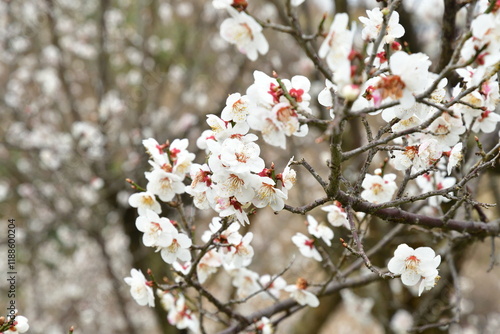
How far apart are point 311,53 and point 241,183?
0.35 metres

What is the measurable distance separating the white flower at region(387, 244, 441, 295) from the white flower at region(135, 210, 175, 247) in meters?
0.61

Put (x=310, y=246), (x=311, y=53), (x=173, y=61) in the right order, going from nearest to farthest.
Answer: (x=311, y=53), (x=310, y=246), (x=173, y=61)

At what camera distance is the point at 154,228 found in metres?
1.31

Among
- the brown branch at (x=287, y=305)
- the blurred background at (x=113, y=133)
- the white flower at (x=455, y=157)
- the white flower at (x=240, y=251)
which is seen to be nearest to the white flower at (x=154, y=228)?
the white flower at (x=240, y=251)

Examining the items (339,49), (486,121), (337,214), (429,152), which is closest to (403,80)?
(339,49)

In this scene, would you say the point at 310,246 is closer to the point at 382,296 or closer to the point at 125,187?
the point at 382,296

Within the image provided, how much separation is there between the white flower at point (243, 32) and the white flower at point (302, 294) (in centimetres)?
93

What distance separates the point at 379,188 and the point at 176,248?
699 mm

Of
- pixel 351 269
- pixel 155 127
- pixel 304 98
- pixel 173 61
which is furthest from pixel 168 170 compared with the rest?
pixel 173 61

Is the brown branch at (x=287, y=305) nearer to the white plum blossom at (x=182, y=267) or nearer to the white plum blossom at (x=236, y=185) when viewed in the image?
the white plum blossom at (x=182, y=267)

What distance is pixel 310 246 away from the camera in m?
1.71

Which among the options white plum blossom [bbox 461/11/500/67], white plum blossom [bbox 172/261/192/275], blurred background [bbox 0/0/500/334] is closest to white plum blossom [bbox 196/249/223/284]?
white plum blossom [bbox 172/261/192/275]

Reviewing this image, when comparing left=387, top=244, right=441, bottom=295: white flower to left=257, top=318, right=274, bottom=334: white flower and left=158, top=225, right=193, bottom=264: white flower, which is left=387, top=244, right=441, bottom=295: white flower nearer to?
left=158, top=225, right=193, bottom=264: white flower

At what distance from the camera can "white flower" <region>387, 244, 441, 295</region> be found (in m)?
1.16
